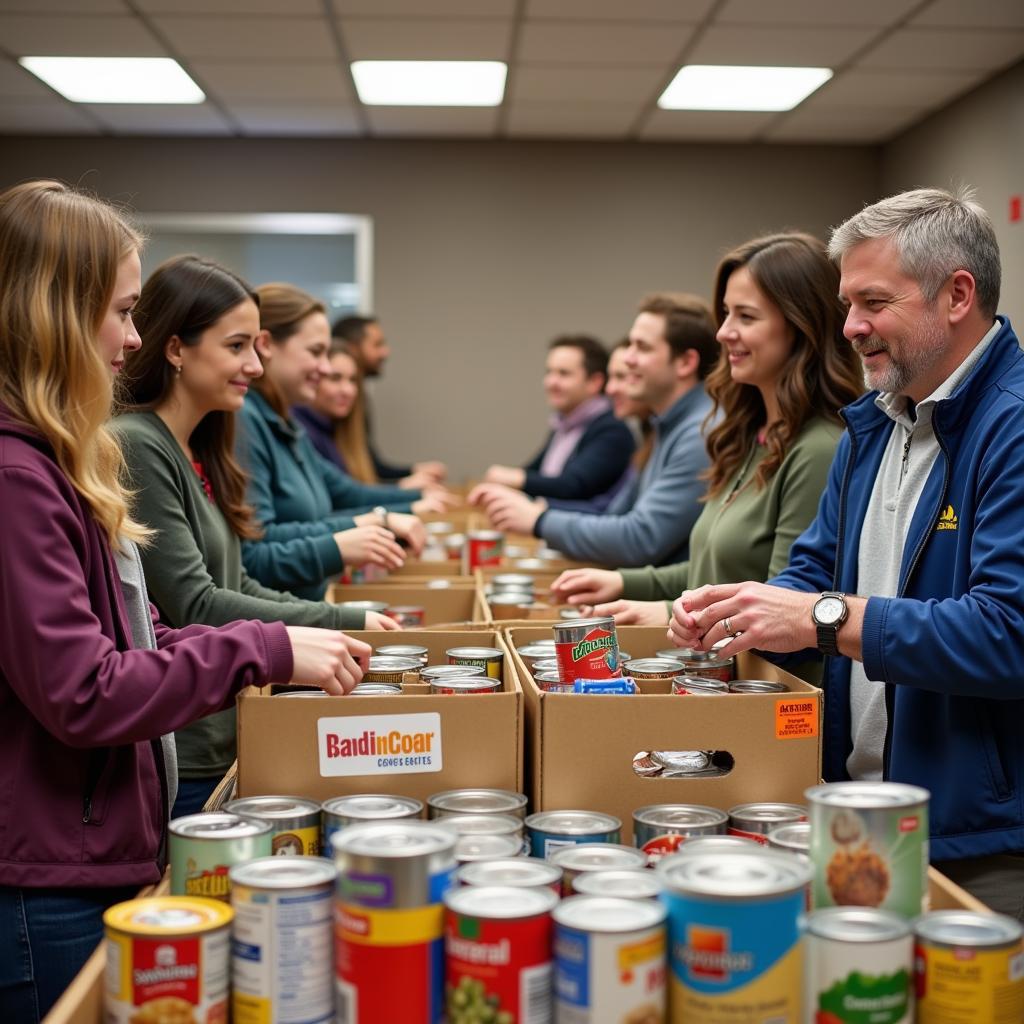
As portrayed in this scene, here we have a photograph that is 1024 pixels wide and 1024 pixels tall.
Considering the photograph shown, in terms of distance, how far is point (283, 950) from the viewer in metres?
0.99

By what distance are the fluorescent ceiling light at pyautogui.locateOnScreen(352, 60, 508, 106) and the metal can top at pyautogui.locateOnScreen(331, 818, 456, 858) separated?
504 cm

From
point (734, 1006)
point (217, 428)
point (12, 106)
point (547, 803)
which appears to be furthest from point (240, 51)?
point (734, 1006)

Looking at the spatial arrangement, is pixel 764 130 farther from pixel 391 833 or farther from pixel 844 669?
pixel 391 833

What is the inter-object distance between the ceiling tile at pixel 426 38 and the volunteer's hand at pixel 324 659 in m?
4.12

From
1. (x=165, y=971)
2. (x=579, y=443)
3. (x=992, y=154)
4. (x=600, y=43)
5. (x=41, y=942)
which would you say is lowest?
(x=41, y=942)

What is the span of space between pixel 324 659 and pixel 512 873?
17.8 inches

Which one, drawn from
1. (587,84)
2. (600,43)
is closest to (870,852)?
(600,43)

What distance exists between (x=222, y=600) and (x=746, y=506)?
102cm

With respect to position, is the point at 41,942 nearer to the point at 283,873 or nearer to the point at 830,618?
the point at 283,873

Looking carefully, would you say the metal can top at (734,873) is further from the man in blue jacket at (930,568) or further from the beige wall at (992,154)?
the beige wall at (992,154)

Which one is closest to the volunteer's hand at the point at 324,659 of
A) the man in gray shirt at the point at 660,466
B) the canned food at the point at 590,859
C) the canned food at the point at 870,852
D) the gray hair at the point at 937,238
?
the canned food at the point at 590,859

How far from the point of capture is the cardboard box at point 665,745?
141cm

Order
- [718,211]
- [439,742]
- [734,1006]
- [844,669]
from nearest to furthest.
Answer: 1. [734,1006]
2. [439,742]
3. [844,669]
4. [718,211]

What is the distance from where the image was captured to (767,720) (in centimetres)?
144
